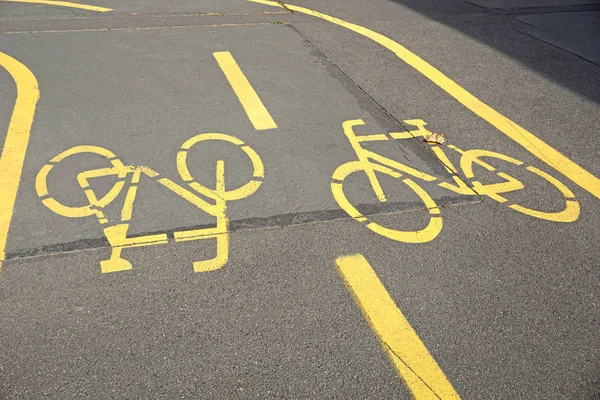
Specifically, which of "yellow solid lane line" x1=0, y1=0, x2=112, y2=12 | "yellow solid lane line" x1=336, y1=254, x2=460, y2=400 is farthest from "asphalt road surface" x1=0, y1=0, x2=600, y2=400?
"yellow solid lane line" x1=0, y1=0, x2=112, y2=12

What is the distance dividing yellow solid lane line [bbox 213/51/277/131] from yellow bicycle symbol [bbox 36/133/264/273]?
544 millimetres

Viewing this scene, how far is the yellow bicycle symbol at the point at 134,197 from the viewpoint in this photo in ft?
12.5

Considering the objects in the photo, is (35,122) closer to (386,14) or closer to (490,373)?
(490,373)

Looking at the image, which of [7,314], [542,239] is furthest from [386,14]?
[7,314]

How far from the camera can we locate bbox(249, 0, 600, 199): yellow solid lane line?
16.3ft

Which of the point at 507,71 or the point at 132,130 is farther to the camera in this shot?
the point at 507,71

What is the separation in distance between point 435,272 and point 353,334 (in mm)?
843

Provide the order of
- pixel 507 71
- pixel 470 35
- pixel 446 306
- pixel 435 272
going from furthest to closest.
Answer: pixel 470 35 < pixel 507 71 < pixel 435 272 < pixel 446 306

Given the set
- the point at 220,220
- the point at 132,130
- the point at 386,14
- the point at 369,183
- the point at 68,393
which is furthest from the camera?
the point at 386,14

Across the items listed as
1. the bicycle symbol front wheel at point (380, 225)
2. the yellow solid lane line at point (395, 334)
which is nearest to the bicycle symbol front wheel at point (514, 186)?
the bicycle symbol front wheel at point (380, 225)

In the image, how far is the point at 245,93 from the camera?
20.2ft

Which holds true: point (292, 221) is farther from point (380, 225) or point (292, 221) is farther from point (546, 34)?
point (546, 34)

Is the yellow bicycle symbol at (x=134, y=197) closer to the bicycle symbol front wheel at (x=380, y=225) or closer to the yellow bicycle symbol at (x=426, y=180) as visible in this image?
the bicycle symbol front wheel at (x=380, y=225)

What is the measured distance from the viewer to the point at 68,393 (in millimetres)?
2826
